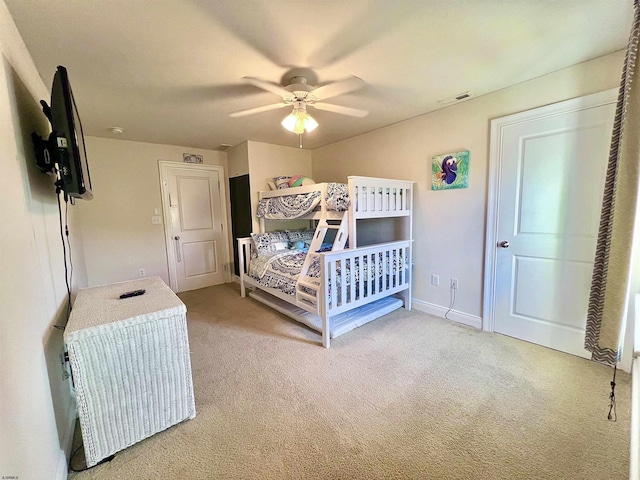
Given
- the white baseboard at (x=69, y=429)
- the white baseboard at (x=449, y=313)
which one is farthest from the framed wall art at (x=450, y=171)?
the white baseboard at (x=69, y=429)

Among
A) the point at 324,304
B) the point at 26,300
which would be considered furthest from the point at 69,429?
the point at 324,304

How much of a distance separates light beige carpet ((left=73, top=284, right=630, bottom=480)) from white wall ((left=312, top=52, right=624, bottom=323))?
25.8 inches

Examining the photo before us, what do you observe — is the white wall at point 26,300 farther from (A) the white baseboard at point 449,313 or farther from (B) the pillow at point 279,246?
(A) the white baseboard at point 449,313

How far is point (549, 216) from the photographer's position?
7.23ft

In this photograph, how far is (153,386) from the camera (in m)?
1.45

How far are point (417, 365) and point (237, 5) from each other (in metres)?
2.60

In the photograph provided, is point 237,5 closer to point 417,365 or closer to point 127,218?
point 417,365

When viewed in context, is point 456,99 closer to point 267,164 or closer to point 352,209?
point 352,209

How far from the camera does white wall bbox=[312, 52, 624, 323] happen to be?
2.13 m

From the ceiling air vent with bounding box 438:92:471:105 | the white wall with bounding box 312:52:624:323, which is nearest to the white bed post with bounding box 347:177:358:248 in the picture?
the white wall with bounding box 312:52:624:323

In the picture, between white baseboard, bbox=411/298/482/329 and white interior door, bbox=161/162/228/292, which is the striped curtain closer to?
white baseboard, bbox=411/298/482/329

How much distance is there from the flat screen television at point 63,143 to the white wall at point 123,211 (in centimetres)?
245

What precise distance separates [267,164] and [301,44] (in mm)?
2514

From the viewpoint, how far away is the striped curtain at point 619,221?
1.39m
